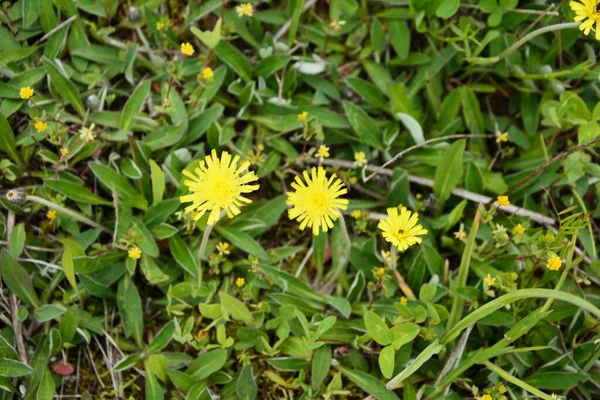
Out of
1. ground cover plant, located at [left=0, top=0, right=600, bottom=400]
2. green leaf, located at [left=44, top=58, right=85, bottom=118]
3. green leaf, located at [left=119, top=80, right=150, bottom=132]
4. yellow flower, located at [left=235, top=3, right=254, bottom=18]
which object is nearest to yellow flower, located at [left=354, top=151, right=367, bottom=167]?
ground cover plant, located at [left=0, top=0, right=600, bottom=400]

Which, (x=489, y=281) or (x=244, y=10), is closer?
(x=489, y=281)

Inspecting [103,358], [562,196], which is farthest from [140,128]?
[562,196]

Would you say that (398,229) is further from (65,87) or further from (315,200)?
(65,87)

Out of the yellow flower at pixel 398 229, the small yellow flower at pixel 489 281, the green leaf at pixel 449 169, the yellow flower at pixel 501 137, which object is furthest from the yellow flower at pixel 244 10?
the small yellow flower at pixel 489 281

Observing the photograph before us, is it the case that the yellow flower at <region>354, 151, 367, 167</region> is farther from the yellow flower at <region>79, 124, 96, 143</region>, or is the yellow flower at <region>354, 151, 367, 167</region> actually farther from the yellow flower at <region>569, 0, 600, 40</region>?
the yellow flower at <region>79, 124, 96, 143</region>

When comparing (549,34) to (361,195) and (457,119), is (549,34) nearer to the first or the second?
(457,119)

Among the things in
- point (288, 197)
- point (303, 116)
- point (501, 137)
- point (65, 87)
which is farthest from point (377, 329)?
point (65, 87)
